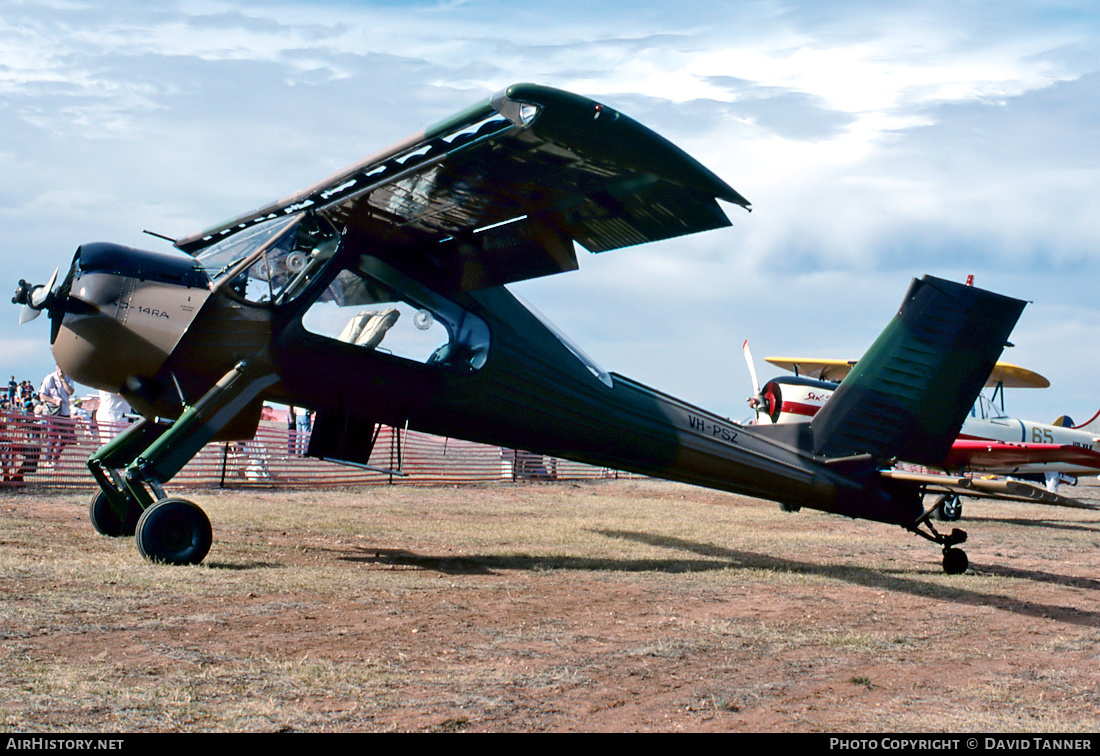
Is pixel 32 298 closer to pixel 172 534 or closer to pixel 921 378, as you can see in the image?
pixel 172 534

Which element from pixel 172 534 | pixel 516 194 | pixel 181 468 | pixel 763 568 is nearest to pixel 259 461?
pixel 181 468

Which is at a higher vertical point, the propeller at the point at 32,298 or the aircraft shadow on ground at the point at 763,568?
the propeller at the point at 32,298

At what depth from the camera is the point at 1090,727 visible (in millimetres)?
4090

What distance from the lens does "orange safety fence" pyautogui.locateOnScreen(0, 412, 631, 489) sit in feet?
51.3

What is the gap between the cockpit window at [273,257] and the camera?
786cm

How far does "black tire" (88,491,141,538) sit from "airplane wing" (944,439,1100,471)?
17.2 m

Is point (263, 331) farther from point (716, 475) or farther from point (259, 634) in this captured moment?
point (716, 475)

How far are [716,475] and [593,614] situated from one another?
366 centimetres

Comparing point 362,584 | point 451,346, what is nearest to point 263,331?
point 451,346

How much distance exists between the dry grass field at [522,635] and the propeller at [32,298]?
2.00 meters

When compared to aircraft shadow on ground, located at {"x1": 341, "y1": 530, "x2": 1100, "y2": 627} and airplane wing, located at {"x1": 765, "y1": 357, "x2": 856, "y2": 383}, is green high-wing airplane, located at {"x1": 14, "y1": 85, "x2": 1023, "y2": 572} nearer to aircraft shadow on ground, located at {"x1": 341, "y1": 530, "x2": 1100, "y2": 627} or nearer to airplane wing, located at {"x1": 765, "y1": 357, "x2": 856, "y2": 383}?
aircraft shadow on ground, located at {"x1": 341, "y1": 530, "x2": 1100, "y2": 627}

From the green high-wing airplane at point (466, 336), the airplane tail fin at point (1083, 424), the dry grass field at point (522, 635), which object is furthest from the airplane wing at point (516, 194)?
the airplane tail fin at point (1083, 424)

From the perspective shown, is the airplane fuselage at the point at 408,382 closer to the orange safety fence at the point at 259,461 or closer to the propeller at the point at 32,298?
the propeller at the point at 32,298
